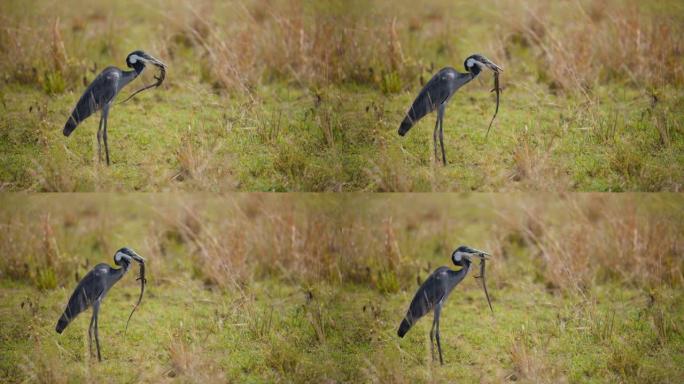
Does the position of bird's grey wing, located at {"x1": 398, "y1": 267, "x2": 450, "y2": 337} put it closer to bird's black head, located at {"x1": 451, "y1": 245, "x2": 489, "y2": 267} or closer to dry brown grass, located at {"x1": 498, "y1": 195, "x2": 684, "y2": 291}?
bird's black head, located at {"x1": 451, "y1": 245, "x2": 489, "y2": 267}

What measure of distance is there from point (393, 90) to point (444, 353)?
1.40 meters

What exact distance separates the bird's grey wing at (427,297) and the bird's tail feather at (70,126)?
199 cm

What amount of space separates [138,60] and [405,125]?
4.74 feet

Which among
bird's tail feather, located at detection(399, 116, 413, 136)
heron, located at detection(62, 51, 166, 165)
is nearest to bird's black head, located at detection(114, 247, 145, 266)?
heron, located at detection(62, 51, 166, 165)

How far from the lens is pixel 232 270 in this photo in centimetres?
527

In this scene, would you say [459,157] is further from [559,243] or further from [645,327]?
[645,327]

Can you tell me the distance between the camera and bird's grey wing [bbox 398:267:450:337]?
16.5 ft

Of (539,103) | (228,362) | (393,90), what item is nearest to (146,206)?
(228,362)

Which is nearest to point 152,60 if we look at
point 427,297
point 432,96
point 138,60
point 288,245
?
point 138,60

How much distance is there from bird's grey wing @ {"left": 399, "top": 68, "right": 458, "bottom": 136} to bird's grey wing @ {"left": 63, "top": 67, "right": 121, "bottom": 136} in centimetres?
151

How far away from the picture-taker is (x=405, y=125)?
16.8ft

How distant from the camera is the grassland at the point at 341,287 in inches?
199

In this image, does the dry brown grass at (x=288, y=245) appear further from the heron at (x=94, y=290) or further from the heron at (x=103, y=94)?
the heron at (x=103, y=94)

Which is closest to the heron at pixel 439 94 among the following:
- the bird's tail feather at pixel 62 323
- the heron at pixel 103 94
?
the heron at pixel 103 94
